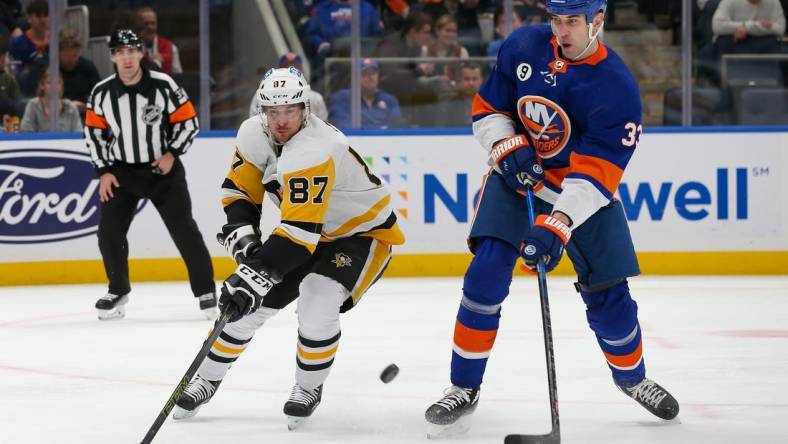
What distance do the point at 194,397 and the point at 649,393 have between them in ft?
4.03

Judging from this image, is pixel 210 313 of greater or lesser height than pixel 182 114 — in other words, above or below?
below

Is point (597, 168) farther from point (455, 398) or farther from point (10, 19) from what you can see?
point (10, 19)

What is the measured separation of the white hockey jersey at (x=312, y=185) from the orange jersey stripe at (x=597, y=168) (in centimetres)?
60

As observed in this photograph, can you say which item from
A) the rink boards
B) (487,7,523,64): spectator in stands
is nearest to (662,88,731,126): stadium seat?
the rink boards

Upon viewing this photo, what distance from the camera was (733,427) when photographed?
3.46m

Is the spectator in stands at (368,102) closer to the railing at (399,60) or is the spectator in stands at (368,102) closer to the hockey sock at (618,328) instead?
the railing at (399,60)

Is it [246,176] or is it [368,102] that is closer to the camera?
[246,176]

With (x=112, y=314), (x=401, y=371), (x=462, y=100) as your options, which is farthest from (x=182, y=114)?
(x=462, y=100)

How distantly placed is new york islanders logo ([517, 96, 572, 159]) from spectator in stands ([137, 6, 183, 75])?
4216 mm

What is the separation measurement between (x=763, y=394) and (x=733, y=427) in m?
0.49

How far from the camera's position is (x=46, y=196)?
22.8 ft

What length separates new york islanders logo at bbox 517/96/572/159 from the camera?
3339mm

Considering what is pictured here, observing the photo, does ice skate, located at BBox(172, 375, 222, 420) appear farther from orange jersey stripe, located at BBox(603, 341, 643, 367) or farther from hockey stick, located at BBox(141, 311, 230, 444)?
orange jersey stripe, located at BBox(603, 341, 643, 367)

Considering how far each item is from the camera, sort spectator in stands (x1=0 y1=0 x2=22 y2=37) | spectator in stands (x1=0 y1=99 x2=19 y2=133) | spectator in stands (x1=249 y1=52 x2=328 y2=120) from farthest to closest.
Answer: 1. spectator in stands (x1=249 y1=52 x2=328 y2=120)
2. spectator in stands (x1=0 y1=0 x2=22 y2=37)
3. spectator in stands (x1=0 y1=99 x2=19 y2=133)
